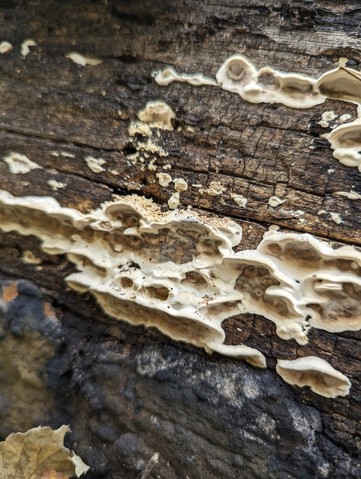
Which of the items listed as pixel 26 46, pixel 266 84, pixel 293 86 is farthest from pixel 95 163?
pixel 293 86

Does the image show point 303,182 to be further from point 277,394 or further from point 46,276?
point 46,276

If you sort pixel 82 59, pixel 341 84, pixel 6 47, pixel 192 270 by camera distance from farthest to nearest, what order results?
pixel 6 47, pixel 82 59, pixel 192 270, pixel 341 84

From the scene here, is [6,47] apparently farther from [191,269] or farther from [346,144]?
[346,144]

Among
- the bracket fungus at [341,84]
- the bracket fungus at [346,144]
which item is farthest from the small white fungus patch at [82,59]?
the bracket fungus at [346,144]

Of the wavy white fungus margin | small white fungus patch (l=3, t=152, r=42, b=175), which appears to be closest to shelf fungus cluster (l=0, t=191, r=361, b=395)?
the wavy white fungus margin

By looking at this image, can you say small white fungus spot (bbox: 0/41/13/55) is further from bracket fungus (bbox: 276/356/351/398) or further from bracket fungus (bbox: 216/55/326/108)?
bracket fungus (bbox: 276/356/351/398)

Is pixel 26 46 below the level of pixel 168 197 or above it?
above

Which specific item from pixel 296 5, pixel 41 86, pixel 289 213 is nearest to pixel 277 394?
pixel 289 213

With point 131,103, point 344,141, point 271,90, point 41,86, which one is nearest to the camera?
point 344,141
